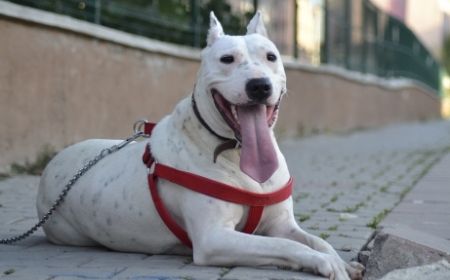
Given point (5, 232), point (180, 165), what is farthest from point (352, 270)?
point (5, 232)

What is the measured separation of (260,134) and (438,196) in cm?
373

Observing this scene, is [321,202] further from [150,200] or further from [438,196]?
[150,200]

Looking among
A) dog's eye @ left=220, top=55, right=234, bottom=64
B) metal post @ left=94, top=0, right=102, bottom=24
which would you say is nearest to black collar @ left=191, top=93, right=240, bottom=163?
dog's eye @ left=220, top=55, right=234, bottom=64

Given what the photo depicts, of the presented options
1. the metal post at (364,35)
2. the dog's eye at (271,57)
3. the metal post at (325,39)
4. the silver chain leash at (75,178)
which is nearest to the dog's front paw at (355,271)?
the dog's eye at (271,57)

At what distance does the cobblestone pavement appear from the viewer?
3.79 m

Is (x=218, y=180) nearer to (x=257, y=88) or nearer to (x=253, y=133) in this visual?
(x=253, y=133)

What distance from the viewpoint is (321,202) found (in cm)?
680

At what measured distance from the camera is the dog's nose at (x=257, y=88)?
150 inches

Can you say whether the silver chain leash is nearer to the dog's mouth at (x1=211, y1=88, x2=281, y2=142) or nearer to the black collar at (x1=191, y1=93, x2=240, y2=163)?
the black collar at (x1=191, y1=93, x2=240, y2=163)

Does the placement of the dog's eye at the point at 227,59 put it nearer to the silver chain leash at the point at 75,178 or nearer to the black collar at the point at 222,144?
the black collar at the point at 222,144

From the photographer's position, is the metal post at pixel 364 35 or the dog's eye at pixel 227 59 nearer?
the dog's eye at pixel 227 59

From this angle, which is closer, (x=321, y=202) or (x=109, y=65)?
(x=321, y=202)

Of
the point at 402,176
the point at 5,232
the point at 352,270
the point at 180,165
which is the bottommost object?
the point at 402,176

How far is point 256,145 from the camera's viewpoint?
154 inches
